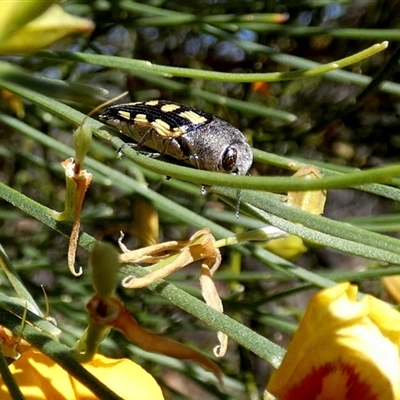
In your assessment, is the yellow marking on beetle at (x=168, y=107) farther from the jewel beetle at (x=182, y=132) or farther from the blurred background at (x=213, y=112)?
the blurred background at (x=213, y=112)

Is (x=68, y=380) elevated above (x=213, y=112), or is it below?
above

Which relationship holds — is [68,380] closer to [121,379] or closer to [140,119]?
[121,379]

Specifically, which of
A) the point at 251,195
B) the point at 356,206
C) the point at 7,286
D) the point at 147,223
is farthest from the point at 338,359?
the point at 356,206

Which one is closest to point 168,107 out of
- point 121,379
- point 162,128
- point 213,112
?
point 162,128

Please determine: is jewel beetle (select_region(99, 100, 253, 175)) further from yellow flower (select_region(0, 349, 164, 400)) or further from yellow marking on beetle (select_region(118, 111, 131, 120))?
yellow flower (select_region(0, 349, 164, 400))

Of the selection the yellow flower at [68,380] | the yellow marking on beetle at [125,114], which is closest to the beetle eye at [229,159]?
the yellow marking on beetle at [125,114]
